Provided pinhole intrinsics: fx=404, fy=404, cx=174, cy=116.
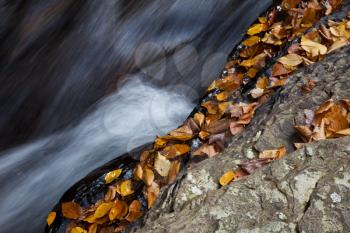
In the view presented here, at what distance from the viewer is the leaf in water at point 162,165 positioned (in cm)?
259

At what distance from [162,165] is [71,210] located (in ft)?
2.33

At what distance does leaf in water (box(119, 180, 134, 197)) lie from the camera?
2.66 metres

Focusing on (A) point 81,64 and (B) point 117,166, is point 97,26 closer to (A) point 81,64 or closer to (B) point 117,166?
(A) point 81,64

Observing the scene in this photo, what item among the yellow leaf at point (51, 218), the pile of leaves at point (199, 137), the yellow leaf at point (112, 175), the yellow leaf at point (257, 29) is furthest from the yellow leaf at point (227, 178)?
the yellow leaf at point (257, 29)

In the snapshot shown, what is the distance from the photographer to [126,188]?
270cm

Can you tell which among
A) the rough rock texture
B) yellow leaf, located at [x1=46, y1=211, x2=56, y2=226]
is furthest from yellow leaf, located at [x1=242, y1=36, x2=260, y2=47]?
yellow leaf, located at [x1=46, y1=211, x2=56, y2=226]

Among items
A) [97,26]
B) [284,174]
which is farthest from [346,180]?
[97,26]

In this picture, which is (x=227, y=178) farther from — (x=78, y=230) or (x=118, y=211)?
(x=78, y=230)

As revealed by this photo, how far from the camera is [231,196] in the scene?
5.17ft

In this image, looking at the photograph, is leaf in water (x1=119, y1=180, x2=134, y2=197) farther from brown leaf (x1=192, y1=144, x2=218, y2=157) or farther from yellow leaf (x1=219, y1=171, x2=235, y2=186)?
yellow leaf (x1=219, y1=171, x2=235, y2=186)

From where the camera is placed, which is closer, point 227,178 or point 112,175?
point 227,178

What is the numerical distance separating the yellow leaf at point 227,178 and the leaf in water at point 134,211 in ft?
2.55

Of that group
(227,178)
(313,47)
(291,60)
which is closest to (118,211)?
(227,178)

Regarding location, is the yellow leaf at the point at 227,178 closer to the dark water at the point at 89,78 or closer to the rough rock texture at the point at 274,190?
the rough rock texture at the point at 274,190
